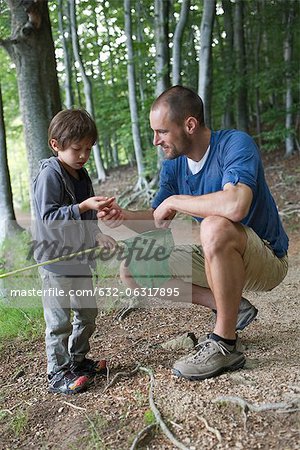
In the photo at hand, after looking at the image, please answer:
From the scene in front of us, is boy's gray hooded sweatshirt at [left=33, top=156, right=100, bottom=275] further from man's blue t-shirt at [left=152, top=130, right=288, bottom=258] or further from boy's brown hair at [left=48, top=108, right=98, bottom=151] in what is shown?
man's blue t-shirt at [left=152, top=130, right=288, bottom=258]

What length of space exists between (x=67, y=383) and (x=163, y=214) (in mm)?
1087

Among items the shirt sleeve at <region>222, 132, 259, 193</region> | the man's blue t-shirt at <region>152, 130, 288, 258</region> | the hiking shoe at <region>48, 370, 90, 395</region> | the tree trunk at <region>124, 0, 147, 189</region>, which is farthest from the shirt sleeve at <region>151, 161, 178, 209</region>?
the tree trunk at <region>124, 0, 147, 189</region>

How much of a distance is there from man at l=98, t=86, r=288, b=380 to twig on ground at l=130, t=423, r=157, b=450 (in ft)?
1.34

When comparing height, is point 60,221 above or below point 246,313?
above

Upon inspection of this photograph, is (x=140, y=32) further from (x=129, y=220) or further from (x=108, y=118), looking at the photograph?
(x=129, y=220)

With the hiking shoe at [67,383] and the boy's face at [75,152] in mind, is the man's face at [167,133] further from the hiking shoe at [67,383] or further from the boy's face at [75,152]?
the hiking shoe at [67,383]

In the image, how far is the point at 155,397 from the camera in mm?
2191

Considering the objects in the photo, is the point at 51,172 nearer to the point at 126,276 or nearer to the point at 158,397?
the point at 126,276

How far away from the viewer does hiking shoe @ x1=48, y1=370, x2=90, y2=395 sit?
245 cm

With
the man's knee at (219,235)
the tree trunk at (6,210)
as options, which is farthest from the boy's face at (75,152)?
the tree trunk at (6,210)

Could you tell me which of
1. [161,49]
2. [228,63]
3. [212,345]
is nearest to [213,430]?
[212,345]

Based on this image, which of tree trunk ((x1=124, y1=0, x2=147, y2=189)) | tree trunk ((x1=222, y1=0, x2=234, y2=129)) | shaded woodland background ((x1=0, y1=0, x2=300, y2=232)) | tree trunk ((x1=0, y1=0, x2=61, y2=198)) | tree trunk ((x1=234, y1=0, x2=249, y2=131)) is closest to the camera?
tree trunk ((x1=0, y1=0, x2=61, y2=198))

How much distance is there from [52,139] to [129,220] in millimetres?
729

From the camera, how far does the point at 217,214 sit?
2312mm
